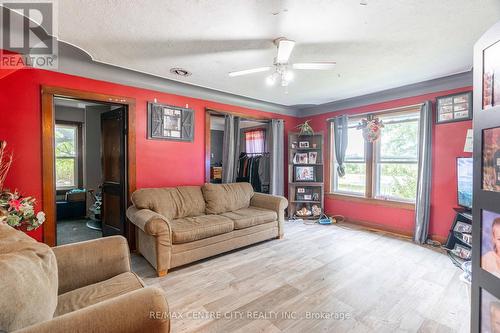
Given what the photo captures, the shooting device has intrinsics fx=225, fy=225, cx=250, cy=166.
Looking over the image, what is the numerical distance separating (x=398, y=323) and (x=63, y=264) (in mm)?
2453

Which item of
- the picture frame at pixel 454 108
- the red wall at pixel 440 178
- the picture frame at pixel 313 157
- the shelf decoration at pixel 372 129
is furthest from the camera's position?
the picture frame at pixel 313 157

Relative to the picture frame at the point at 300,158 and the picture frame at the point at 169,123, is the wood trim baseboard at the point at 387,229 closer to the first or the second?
the picture frame at the point at 300,158

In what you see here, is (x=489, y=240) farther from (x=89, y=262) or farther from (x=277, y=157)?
(x=277, y=157)

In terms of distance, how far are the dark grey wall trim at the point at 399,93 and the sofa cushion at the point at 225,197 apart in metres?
2.44

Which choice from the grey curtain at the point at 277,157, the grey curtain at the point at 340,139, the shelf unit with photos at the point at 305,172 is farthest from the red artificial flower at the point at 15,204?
the grey curtain at the point at 340,139

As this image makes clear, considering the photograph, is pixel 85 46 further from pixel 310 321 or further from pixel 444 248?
pixel 444 248

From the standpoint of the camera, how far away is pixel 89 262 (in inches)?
61.1

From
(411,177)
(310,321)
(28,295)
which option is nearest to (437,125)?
(411,177)

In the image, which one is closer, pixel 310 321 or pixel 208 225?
pixel 310 321

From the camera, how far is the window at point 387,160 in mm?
3717

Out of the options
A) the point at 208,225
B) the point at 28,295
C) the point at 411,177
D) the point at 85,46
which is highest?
the point at 85,46

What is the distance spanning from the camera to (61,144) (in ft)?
16.6

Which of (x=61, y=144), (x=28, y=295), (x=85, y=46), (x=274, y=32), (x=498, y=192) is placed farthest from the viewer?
(x=61, y=144)

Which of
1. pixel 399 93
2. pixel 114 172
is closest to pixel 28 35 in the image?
pixel 114 172
